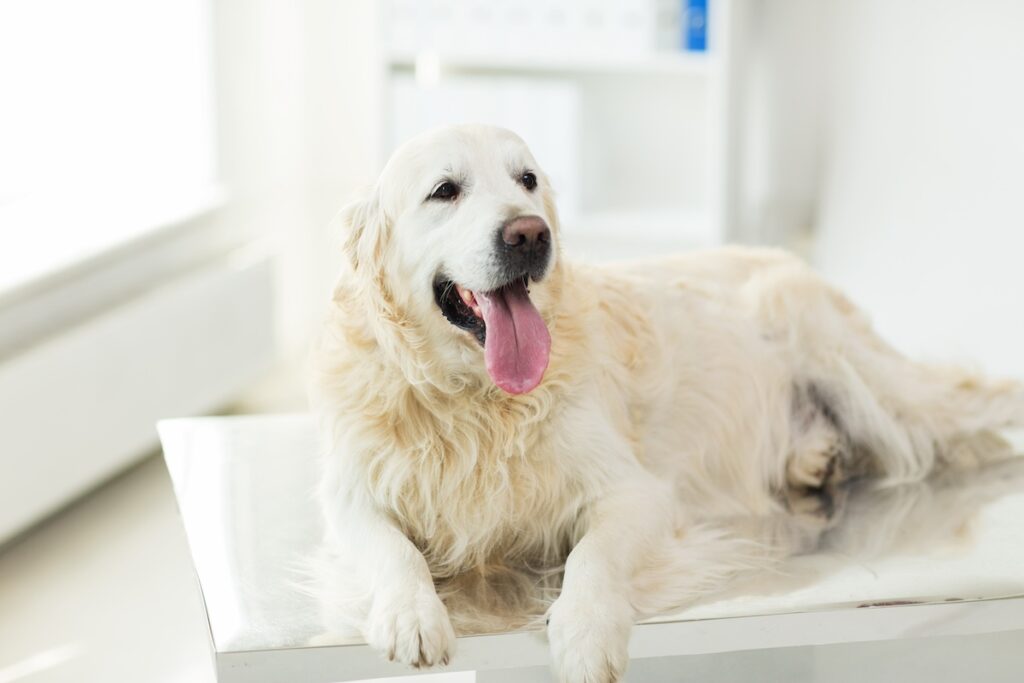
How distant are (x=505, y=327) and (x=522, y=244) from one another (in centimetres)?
11

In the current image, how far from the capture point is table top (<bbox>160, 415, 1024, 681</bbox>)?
130 centimetres

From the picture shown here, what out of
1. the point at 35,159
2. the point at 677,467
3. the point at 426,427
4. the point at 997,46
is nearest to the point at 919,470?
the point at 677,467

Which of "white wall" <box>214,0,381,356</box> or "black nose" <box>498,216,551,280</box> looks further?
"white wall" <box>214,0,381,356</box>

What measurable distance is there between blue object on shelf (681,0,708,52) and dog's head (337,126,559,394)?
2.63 meters

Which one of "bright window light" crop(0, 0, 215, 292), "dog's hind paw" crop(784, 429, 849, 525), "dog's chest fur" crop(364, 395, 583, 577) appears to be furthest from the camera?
"bright window light" crop(0, 0, 215, 292)

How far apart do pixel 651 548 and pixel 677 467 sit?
1.01ft

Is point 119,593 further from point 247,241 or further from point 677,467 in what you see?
point 247,241

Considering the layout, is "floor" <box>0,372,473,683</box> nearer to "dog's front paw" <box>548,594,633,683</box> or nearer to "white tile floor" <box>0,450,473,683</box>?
"white tile floor" <box>0,450,473,683</box>

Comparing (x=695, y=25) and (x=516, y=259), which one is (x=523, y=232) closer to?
(x=516, y=259)

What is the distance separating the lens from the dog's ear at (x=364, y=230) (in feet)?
5.23

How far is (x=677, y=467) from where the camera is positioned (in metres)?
1.79

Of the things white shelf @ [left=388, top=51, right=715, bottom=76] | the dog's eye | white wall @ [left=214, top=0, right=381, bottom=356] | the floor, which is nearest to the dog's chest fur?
the dog's eye

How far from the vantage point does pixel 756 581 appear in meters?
1.47

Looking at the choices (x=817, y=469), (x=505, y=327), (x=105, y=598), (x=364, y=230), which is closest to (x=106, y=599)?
(x=105, y=598)
